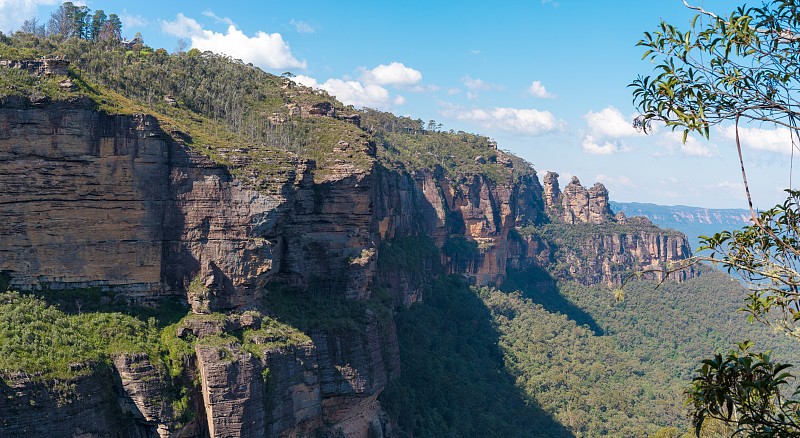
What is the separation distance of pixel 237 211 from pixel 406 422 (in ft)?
62.4

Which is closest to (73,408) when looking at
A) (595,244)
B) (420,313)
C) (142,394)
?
(142,394)

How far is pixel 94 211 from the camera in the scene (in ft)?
89.8

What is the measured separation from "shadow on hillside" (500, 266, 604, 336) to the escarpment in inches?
1832

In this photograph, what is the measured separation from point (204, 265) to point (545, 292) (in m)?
67.9

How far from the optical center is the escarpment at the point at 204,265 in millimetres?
25750

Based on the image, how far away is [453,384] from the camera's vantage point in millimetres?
49531

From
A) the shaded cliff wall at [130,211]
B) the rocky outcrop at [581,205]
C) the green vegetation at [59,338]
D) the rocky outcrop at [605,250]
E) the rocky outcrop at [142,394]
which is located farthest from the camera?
the rocky outcrop at [581,205]

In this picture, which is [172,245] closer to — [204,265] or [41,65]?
[204,265]

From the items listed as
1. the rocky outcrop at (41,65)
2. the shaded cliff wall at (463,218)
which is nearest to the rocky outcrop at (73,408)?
the rocky outcrop at (41,65)

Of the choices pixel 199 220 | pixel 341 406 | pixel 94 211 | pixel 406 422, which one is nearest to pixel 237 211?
pixel 199 220

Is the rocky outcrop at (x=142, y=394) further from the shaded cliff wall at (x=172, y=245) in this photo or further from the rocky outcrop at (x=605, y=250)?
the rocky outcrop at (x=605, y=250)

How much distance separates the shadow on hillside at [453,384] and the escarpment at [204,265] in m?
6.04

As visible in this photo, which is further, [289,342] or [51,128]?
[289,342]

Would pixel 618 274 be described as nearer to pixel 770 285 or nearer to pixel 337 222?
pixel 337 222
